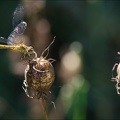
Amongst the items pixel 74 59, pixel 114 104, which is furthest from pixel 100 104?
pixel 74 59

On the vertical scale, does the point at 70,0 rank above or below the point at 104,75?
above

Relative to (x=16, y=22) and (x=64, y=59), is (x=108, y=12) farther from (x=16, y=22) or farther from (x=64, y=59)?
(x=16, y=22)

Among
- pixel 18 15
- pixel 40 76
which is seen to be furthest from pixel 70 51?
pixel 40 76

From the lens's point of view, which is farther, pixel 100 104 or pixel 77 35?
pixel 77 35

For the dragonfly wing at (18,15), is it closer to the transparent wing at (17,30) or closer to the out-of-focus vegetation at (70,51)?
the transparent wing at (17,30)

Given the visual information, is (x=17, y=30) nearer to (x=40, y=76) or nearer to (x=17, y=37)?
(x=17, y=37)

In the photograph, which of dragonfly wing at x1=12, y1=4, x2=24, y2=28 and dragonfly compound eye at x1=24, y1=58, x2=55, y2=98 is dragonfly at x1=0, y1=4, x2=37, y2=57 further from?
dragonfly compound eye at x1=24, y1=58, x2=55, y2=98

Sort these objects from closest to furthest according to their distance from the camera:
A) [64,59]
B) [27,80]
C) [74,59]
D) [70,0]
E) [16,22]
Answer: [27,80] < [16,22] < [74,59] < [64,59] < [70,0]

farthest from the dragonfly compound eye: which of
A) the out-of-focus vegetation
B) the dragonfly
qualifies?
the out-of-focus vegetation
